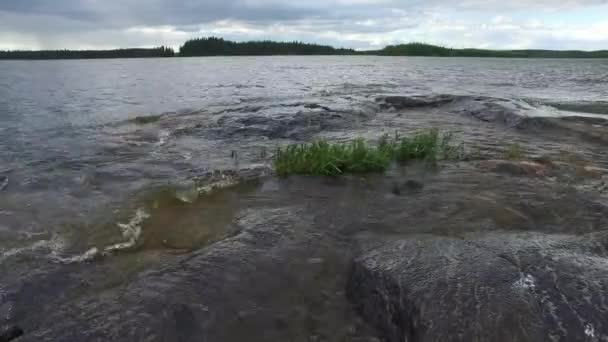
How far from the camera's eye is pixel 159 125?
55.4 feet

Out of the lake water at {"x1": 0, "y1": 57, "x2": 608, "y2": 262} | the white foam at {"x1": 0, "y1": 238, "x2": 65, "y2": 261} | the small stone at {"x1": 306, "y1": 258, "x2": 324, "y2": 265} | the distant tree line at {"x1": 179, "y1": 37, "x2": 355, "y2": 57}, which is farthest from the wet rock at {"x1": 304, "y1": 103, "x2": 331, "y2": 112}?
the distant tree line at {"x1": 179, "y1": 37, "x2": 355, "y2": 57}

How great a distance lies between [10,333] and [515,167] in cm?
926

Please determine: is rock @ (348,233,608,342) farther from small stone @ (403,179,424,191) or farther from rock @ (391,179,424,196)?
small stone @ (403,179,424,191)

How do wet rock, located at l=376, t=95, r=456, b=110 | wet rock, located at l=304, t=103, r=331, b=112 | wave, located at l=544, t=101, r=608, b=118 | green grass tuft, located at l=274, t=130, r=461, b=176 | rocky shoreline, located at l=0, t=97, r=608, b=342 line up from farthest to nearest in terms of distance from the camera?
wet rock, located at l=376, t=95, r=456, b=110 → wave, located at l=544, t=101, r=608, b=118 → wet rock, located at l=304, t=103, r=331, b=112 → green grass tuft, located at l=274, t=130, r=461, b=176 → rocky shoreline, located at l=0, t=97, r=608, b=342

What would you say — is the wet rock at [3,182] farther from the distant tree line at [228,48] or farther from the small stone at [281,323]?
the distant tree line at [228,48]

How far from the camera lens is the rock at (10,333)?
3.89 meters

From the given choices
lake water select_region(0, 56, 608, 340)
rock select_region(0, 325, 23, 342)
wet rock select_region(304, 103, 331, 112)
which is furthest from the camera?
wet rock select_region(304, 103, 331, 112)

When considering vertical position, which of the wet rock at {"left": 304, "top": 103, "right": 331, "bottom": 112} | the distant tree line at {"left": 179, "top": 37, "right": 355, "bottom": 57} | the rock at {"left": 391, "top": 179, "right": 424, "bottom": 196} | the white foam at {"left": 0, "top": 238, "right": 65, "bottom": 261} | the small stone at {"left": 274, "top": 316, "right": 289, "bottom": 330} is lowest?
the small stone at {"left": 274, "top": 316, "right": 289, "bottom": 330}

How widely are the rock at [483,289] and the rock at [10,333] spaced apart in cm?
338

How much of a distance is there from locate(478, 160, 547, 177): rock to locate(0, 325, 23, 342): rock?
877cm

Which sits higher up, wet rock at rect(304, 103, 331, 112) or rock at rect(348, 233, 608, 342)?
wet rock at rect(304, 103, 331, 112)

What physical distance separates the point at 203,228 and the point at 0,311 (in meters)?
2.74

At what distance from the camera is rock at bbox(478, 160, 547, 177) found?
883 centimetres

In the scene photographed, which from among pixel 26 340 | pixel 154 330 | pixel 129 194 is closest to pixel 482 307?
pixel 154 330
